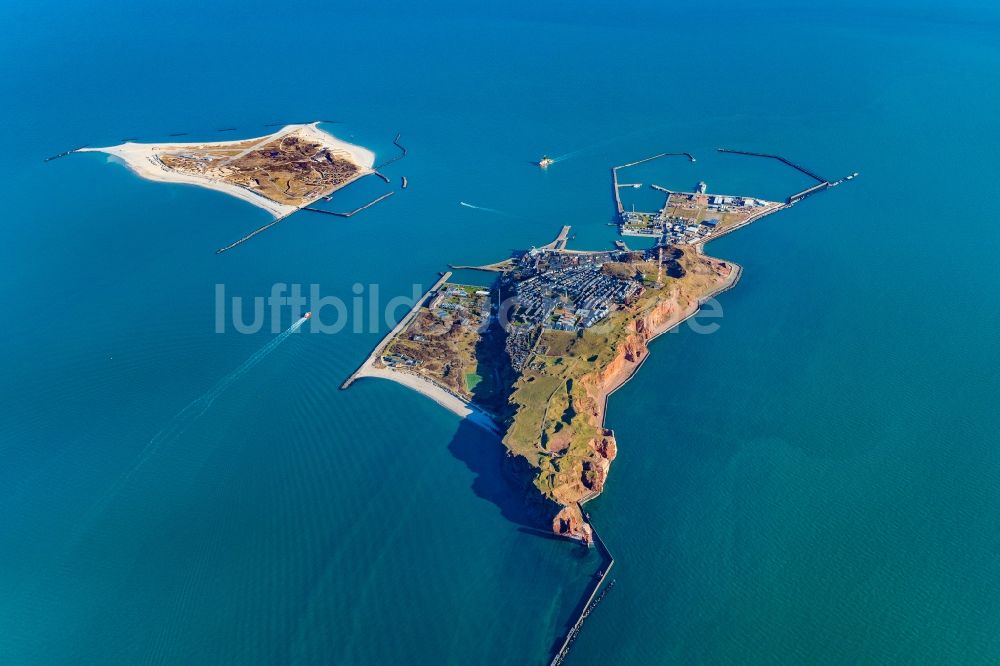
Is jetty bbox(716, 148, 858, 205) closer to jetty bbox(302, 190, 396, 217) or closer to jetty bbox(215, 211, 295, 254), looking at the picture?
jetty bbox(302, 190, 396, 217)

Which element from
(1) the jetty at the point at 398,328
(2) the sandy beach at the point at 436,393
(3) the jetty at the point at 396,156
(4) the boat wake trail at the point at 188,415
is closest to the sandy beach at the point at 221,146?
(3) the jetty at the point at 396,156

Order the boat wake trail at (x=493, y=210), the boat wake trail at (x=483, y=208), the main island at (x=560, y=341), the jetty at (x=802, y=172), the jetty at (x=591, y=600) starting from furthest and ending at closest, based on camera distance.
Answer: the boat wake trail at (x=483, y=208), the boat wake trail at (x=493, y=210), the jetty at (x=802, y=172), the main island at (x=560, y=341), the jetty at (x=591, y=600)

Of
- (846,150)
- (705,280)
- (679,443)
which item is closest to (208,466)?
(679,443)

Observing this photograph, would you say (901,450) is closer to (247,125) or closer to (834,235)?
(834,235)

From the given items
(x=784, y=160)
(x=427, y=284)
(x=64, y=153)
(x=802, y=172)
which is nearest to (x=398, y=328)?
(x=427, y=284)

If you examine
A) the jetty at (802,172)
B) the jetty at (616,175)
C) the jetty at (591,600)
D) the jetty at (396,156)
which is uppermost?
the jetty at (802,172)

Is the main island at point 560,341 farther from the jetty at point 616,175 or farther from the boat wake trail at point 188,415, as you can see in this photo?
the boat wake trail at point 188,415

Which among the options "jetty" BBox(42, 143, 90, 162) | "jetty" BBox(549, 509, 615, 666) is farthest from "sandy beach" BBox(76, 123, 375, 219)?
"jetty" BBox(549, 509, 615, 666)
